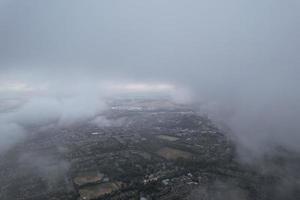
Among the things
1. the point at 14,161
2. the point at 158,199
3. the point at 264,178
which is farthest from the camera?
the point at 14,161

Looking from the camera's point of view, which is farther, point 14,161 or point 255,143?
point 255,143

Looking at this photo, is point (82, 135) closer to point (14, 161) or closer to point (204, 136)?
point (14, 161)

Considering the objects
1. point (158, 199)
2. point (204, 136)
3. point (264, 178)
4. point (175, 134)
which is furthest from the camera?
point (175, 134)

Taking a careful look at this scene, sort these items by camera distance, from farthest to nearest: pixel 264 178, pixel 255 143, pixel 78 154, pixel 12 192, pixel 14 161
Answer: pixel 255 143
pixel 78 154
pixel 14 161
pixel 264 178
pixel 12 192

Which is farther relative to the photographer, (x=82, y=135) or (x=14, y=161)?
(x=82, y=135)

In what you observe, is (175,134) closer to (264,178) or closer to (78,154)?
(78,154)

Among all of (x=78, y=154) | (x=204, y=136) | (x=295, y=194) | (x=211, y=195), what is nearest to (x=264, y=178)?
(x=295, y=194)

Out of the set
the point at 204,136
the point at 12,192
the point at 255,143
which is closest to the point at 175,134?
the point at 204,136

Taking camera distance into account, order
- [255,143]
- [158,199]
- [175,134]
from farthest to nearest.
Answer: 1. [175,134]
2. [255,143]
3. [158,199]
